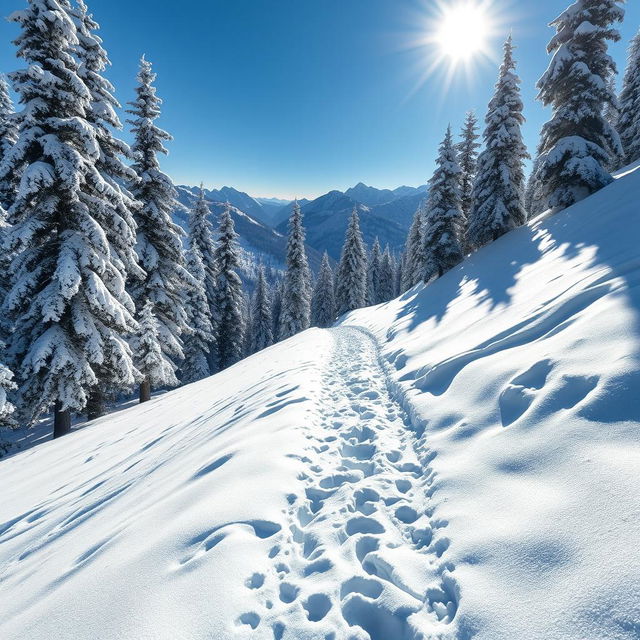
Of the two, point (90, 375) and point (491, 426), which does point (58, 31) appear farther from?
point (491, 426)

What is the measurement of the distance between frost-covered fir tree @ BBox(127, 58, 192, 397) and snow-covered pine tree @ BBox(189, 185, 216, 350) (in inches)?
411

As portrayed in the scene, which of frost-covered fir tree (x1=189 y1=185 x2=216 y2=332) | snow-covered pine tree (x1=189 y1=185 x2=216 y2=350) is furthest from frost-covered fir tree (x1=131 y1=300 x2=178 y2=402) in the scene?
snow-covered pine tree (x1=189 y1=185 x2=216 y2=350)

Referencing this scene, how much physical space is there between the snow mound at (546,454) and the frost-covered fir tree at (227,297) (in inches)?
1003

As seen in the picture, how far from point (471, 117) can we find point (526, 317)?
80.2 feet

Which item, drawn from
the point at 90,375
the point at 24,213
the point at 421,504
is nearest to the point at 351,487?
the point at 421,504

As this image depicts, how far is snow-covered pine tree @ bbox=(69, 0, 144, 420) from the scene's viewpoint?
1198cm

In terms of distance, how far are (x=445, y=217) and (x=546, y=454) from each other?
21.9 metres

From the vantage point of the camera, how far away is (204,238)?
94.6ft

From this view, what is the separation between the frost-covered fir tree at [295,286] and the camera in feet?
120

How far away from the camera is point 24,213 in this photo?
1116 centimetres

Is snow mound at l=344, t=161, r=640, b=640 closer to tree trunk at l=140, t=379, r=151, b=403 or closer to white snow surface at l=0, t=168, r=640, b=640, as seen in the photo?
white snow surface at l=0, t=168, r=640, b=640

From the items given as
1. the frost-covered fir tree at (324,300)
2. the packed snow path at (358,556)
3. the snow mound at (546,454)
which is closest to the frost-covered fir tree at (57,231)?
the packed snow path at (358,556)

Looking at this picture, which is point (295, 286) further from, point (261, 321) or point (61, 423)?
point (61, 423)

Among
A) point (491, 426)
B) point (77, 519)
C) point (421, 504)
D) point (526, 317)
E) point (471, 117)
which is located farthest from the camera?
point (471, 117)
